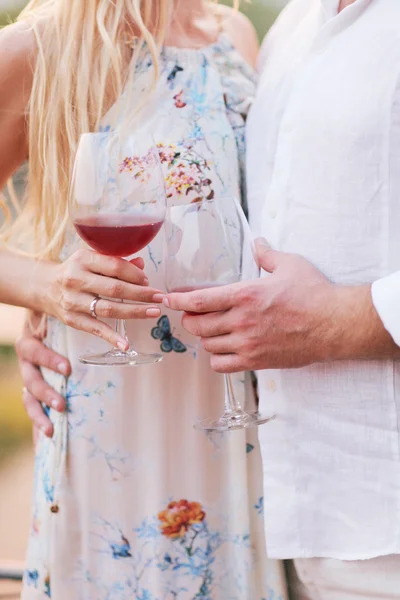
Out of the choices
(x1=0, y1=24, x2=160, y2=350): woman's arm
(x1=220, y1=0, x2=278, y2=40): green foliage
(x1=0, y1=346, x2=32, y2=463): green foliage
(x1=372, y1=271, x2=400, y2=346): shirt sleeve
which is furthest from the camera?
(x1=0, y1=346, x2=32, y2=463): green foliage

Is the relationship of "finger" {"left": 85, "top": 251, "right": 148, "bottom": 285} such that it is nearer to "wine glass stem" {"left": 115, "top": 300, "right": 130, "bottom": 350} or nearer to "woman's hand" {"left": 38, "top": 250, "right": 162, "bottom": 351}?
"woman's hand" {"left": 38, "top": 250, "right": 162, "bottom": 351}

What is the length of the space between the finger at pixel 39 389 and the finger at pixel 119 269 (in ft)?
1.00

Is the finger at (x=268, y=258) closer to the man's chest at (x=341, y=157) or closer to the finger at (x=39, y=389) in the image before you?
the man's chest at (x=341, y=157)

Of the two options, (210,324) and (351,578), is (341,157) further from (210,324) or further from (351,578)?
(351,578)

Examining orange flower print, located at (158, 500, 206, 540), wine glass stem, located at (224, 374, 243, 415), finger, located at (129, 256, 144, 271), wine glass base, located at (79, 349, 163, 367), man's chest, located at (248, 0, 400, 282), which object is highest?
man's chest, located at (248, 0, 400, 282)

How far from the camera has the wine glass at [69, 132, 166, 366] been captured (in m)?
1.21

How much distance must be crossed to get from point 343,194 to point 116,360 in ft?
1.41

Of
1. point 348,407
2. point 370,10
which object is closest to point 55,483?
point 348,407

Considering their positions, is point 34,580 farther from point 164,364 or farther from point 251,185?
point 251,185

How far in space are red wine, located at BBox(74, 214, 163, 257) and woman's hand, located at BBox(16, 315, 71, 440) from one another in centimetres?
33

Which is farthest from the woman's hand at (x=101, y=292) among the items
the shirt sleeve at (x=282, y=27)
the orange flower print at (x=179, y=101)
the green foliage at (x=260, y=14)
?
the green foliage at (x=260, y=14)

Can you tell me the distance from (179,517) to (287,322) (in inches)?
17.4

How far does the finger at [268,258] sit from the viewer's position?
125cm

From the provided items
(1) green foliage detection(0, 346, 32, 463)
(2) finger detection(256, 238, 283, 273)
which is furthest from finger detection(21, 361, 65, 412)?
(1) green foliage detection(0, 346, 32, 463)
